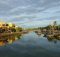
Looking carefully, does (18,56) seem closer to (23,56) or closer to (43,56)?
(23,56)

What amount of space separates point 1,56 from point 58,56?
41.5 feet

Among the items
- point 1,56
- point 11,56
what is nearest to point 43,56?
point 11,56

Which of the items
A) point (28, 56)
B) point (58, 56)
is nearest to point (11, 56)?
point (28, 56)

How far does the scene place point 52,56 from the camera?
121 feet

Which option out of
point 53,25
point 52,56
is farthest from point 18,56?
point 53,25

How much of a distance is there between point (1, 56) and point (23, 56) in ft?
16.5

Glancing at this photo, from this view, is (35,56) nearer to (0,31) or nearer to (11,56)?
(11,56)

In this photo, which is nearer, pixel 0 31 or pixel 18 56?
pixel 18 56

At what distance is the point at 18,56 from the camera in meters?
37.7

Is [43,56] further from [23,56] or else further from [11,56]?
[11,56]

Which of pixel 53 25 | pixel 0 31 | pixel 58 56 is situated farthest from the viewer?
pixel 53 25

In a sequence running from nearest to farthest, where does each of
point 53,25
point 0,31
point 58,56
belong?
point 58,56, point 0,31, point 53,25

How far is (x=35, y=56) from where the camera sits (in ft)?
122

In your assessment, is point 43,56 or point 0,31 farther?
point 0,31
